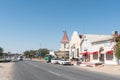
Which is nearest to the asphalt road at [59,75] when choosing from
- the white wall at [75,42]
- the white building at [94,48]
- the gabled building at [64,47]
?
the white building at [94,48]

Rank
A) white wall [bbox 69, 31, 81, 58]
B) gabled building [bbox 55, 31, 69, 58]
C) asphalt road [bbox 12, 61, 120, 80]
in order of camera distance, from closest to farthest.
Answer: asphalt road [bbox 12, 61, 120, 80] → white wall [bbox 69, 31, 81, 58] → gabled building [bbox 55, 31, 69, 58]

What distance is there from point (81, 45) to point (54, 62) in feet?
46.2

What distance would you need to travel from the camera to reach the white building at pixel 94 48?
58594mm

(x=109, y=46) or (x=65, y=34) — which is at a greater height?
(x=65, y=34)

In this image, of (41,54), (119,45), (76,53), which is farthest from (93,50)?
(41,54)

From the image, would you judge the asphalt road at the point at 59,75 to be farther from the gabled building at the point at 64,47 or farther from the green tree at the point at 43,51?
the green tree at the point at 43,51

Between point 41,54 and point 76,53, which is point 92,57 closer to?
point 76,53

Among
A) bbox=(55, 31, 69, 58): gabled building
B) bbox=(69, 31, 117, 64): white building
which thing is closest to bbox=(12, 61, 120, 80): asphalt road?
bbox=(69, 31, 117, 64): white building

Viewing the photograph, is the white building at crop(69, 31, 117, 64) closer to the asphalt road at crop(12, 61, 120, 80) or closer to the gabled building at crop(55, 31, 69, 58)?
the gabled building at crop(55, 31, 69, 58)

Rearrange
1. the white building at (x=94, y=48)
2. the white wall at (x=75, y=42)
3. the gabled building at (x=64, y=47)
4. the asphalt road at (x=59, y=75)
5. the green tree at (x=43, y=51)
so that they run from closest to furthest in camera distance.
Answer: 1. the asphalt road at (x=59, y=75)
2. the white building at (x=94, y=48)
3. the white wall at (x=75, y=42)
4. the gabled building at (x=64, y=47)
5. the green tree at (x=43, y=51)

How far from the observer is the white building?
58594mm

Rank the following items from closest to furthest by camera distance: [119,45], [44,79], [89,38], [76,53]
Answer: [44,79]
[119,45]
[89,38]
[76,53]

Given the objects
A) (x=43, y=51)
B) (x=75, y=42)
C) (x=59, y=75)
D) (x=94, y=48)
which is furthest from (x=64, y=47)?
(x=59, y=75)

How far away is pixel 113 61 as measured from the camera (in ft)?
187
